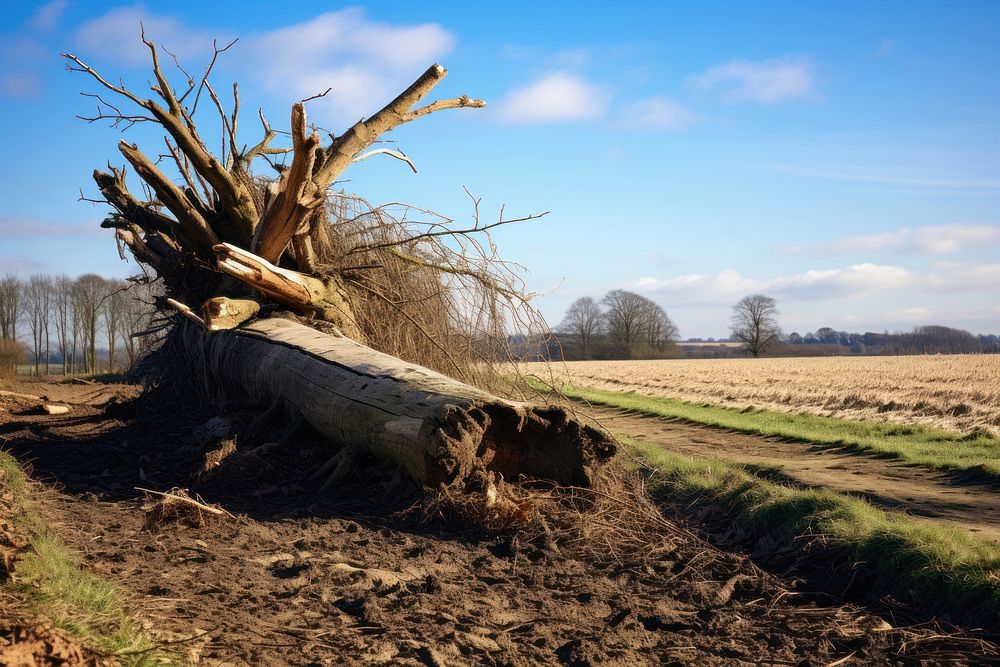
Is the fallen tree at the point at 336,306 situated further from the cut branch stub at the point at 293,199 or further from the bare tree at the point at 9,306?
the bare tree at the point at 9,306

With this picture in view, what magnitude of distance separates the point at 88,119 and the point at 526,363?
6.42 metres

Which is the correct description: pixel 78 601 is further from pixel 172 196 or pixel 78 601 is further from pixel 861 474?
pixel 861 474

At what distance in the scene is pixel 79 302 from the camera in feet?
111

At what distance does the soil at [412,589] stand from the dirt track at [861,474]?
2651mm

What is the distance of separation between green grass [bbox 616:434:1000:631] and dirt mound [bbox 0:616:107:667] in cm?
410

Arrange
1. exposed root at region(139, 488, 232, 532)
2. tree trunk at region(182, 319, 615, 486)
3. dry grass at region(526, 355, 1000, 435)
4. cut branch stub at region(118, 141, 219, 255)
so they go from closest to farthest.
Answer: exposed root at region(139, 488, 232, 532), tree trunk at region(182, 319, 615, 486), cut branch stub at region(118, 141, 219, 255), dry grass at region(526, 355, 1000, 435)

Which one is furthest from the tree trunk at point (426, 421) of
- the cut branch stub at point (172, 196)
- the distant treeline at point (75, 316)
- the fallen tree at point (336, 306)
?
the distant treeline at point (75, 316)

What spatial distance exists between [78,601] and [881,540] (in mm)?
4517

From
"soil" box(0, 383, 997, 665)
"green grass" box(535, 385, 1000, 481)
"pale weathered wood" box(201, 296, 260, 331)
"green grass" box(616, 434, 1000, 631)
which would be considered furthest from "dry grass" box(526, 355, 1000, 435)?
"pale weathered wood" box(201, 296, 260, 331)

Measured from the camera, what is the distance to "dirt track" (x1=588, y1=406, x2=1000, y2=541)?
6.62m

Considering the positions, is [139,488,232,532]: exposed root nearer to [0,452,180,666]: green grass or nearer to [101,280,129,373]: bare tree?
[0,452,180,666]: green grass

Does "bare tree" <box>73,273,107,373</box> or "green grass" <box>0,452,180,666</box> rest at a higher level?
"bare tree" <box>73,273,107,373</box>

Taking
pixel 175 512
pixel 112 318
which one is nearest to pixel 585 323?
pixel 112 318

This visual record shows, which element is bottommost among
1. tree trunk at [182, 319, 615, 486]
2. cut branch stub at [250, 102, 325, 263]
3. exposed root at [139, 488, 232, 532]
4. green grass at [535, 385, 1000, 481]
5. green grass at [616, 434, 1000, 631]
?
green grass at [535, 385, 1000, 481]
